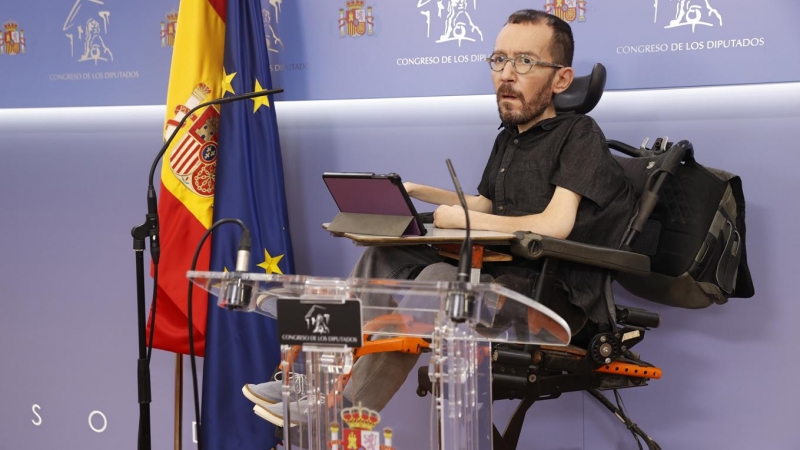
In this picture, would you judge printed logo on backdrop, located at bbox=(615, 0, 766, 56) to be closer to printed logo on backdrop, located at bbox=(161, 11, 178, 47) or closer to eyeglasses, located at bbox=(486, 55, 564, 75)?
eyeglasses, located at bbox=(486, 55, 564, 75)

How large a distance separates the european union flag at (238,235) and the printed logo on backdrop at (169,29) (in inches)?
23.0

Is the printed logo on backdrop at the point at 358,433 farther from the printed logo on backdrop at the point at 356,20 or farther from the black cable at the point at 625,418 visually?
the printed logo on backdrop at the point at 356,20

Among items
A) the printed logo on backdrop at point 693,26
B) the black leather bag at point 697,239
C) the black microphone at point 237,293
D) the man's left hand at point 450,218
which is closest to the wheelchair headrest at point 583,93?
the black leather bag at point 697,239

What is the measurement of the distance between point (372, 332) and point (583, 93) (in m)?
1.49

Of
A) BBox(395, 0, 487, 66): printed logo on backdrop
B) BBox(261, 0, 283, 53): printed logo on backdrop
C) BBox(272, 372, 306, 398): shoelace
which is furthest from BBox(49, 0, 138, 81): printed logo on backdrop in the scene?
BBox(272, 372, 306, 398): shoelace

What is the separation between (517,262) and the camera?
276 centimetres

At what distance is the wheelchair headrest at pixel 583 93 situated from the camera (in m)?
2.94

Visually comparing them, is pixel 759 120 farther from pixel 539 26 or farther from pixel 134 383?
pixel 134 383

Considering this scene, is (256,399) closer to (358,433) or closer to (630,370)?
(358,433)

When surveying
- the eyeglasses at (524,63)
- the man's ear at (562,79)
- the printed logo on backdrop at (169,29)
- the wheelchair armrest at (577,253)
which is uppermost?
the printed logo on backdrop at (169,29)

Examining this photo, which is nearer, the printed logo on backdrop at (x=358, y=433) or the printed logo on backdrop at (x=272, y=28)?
the printed logo on backdrop at (x=358, y=433)

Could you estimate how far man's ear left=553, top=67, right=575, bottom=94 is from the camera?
118 inches

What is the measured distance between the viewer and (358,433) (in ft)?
5.79

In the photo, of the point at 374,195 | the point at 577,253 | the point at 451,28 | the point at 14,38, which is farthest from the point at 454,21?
the point at 14,38
